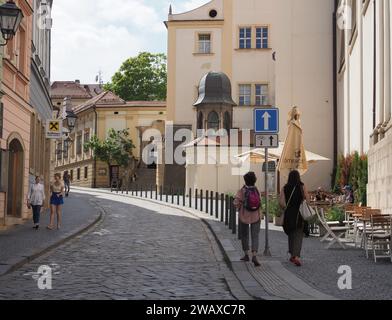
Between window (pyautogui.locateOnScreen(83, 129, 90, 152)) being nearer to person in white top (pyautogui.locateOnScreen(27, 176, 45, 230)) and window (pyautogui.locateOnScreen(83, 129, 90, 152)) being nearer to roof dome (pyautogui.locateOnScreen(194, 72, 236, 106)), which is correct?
roof dome (pyautogui.locateOnScreen(194, 72, 236, 106))

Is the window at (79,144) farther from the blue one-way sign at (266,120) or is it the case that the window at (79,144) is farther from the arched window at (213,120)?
the blue one-way sign at (266,120)

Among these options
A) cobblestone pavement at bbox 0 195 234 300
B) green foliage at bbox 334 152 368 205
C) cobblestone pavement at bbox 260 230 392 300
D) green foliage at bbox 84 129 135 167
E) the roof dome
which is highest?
the roof dome

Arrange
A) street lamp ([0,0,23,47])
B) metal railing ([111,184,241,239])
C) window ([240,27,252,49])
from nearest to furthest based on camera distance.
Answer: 1. street lamp ([0,0,23,47])
2. metal railing ([111,184,241,239])
3. window ([240,27,252,49])

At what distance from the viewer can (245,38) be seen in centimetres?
4722

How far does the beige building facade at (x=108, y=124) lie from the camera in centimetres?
6231

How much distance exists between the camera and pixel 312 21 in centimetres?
3741

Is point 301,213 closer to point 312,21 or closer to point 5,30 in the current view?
point 5,30

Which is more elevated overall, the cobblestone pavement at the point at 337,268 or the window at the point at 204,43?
the window at the point at 204,43

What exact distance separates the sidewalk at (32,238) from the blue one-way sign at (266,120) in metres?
4.97

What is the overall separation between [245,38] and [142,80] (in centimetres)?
2690

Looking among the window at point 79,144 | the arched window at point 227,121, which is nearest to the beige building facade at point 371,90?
the arched window at point 227,121

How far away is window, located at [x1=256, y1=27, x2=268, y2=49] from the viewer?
46.3 meters

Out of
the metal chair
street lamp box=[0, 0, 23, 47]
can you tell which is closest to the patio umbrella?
the metal chair

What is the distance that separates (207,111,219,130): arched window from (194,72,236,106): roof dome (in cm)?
87
